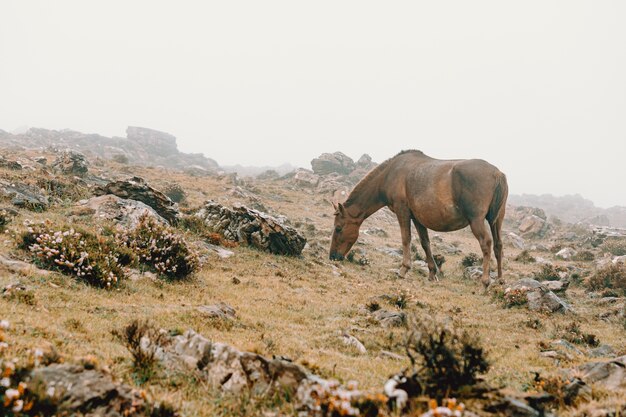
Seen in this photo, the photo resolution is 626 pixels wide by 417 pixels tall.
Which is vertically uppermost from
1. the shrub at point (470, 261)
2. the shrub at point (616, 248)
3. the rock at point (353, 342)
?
the shrub at point (616, 248)

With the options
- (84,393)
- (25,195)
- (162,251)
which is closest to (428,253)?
(162,251)

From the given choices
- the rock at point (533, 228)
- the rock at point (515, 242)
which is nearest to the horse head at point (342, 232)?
the rock at point (515, 242)

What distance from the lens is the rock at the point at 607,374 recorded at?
208 inches

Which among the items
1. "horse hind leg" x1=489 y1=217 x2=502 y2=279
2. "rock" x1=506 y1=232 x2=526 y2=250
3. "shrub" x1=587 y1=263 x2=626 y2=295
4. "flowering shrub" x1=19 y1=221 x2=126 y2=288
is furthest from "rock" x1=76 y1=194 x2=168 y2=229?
"rock" x1=506 y1=232 x2=526 y2=250

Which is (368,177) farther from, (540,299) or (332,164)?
(332,164)

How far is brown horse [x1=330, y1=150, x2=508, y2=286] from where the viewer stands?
15047 mm

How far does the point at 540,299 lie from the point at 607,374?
7782mm

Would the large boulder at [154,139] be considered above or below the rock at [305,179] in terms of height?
above

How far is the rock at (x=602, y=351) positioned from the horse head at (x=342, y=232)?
10775 mm

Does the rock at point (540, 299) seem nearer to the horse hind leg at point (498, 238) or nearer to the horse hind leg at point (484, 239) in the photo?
the horse hind leg at point (484, 239)

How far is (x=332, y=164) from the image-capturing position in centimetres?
7625

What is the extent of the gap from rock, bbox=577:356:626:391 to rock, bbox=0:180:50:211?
55.0 ft

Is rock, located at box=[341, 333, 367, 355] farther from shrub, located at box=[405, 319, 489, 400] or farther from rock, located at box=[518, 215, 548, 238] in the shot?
rock, located at box=[518, 215, 548, 238]

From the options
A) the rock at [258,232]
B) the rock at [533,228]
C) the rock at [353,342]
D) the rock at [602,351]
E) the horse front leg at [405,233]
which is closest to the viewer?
the rock at [353,342]
